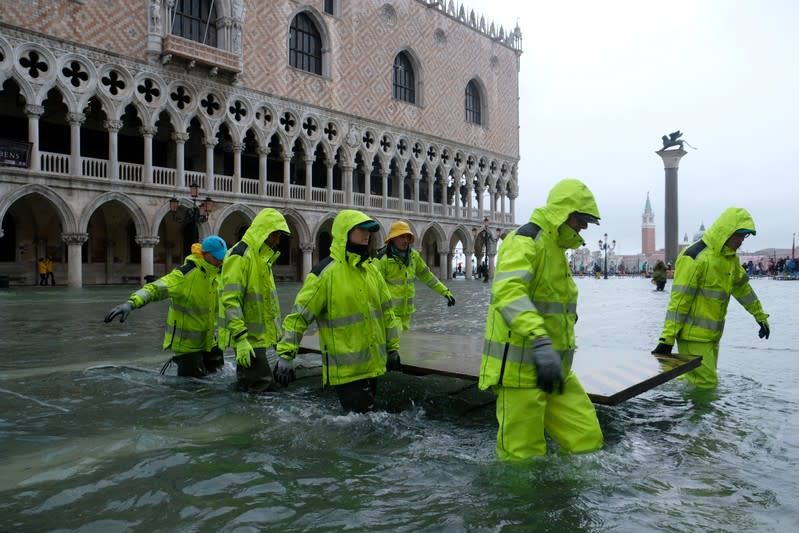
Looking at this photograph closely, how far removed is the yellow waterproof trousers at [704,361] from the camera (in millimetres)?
5020

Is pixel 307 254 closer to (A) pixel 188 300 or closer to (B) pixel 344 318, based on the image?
(A) pixel 188 300

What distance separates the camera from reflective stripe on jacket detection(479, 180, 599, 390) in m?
2.91

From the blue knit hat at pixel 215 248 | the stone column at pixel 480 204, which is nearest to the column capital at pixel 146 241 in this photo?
the blue knit hat at pixel 215 248

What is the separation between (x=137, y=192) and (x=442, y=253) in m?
17.5

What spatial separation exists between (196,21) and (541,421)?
2450 centimetres

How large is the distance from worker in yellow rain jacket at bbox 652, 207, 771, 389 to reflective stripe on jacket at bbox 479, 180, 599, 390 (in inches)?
86.1

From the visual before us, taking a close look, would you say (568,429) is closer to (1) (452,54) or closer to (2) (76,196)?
(2) (76,196)

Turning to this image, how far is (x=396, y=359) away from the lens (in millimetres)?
4312

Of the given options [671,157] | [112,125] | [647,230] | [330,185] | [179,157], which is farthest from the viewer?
[647,230]

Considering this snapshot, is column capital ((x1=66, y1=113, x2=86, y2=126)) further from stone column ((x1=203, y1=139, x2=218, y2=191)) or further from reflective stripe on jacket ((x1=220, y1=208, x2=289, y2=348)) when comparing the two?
reflective stripe on jacket ((x1=220, y1=208, x2=289, y2=348))

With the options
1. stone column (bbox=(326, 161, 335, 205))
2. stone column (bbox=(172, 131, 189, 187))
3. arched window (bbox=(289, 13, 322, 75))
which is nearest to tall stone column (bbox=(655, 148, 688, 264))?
stone column (bbox=(326, 161, 335, 205))

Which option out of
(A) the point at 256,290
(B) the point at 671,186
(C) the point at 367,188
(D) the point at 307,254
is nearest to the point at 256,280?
(A) the point at 256,290

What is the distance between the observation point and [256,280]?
4.83 meters

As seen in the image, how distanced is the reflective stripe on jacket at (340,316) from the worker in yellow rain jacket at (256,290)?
0.83 m
